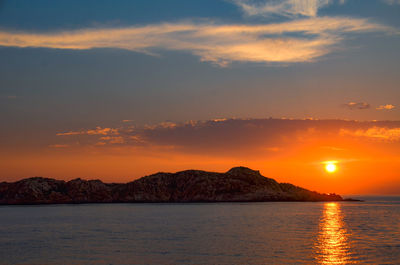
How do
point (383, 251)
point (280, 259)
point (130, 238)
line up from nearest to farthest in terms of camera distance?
1. point (280, 259)
2. point (383, 251)
3. point (130, 238)

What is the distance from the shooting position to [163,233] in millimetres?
78375

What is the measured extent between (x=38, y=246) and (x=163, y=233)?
2279 cm

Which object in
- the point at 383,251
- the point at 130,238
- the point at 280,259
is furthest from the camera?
the point at 130,238

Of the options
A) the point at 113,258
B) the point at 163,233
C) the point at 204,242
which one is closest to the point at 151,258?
the point at 113,258

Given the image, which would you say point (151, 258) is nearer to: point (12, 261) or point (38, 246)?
point (12, 261)

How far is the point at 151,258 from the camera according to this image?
167ft

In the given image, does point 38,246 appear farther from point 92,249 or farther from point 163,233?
point 163,233

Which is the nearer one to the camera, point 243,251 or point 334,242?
point 243,251

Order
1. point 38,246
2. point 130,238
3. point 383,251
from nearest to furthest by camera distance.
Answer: point 383,251
point 38,246
point 130,238

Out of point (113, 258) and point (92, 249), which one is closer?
point (113, 258)

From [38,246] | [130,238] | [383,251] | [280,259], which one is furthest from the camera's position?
[130,238]

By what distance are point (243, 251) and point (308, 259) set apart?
903cm

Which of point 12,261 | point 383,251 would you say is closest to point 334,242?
point 383,251

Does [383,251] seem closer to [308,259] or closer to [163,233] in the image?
[308,259]
